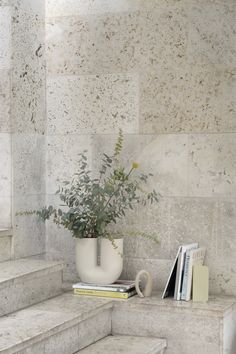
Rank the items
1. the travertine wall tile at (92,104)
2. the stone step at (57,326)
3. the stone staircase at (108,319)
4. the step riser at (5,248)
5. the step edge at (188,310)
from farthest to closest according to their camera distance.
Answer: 1. the travertine wall tile at (92,104)
2. the step riser at (5,248)
3. the step edge at (188,310)
4. the stone staircase at (108,319)
5. the stone step at (57,326)

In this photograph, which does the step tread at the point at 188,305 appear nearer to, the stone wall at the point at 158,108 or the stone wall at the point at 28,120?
the stone wall at the point at 158,108

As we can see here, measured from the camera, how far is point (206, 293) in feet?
11.3

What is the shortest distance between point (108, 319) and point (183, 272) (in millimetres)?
431

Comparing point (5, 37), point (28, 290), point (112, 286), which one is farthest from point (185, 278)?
point (5, 37)

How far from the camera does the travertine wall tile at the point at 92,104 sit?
3785mm

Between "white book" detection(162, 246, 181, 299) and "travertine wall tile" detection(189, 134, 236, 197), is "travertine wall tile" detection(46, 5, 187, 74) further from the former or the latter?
"white book" detection(162, 246, 181, 299)

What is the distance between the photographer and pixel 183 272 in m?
3.46

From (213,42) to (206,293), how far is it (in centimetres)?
126

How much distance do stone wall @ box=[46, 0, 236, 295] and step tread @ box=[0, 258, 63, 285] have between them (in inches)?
12.4

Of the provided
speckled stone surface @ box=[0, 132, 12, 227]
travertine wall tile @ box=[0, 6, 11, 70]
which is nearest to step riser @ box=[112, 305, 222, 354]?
speckled stone surface @ box=[0, 132, 12, 227]

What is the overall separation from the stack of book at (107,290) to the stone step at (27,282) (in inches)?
4.7

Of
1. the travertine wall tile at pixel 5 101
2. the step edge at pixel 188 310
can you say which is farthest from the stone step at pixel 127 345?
the travertine wall tile at pixel 5 101

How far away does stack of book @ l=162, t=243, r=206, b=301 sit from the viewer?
345 cm

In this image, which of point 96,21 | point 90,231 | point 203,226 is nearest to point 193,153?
point 203,226
